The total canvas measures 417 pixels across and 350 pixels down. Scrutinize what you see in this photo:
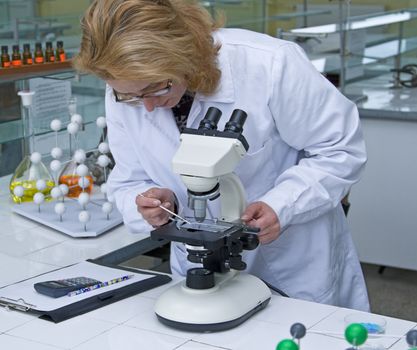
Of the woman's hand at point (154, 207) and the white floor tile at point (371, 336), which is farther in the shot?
the woman's hand at point (154, 207)

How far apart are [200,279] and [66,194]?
907 millimetres

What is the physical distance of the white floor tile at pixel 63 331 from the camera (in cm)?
145

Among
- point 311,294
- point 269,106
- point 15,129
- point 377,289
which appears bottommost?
point 377,289

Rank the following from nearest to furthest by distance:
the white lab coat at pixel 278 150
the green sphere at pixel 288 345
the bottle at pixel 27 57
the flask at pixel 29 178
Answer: the green sphere at pixel 288 345 → the white lab coat at pixel 278 150 → the flask at pixel 29 178 → the bottle at pixel 27 57

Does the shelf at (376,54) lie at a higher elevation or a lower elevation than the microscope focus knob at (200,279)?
higher

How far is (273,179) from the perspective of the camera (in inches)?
70.1

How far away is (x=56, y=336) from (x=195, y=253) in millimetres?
296

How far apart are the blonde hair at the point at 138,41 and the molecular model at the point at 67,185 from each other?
71 centimetres

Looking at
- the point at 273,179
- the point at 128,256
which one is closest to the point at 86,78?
the point at 128,256

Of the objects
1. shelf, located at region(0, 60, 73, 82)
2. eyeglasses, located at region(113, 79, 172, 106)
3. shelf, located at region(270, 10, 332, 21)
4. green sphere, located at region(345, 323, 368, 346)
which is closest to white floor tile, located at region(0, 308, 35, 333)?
eyeglasses, located at region(113, 79, 172, 106)

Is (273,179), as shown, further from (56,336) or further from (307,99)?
(56,336)

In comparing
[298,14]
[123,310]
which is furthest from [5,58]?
[298,14]

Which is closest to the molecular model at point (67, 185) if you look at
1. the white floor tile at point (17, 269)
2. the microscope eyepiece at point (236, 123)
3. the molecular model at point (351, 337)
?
the white floor tile at point (17, 269)

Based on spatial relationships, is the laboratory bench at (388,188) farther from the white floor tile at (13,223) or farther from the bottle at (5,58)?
the white floor tile at (13,223)
